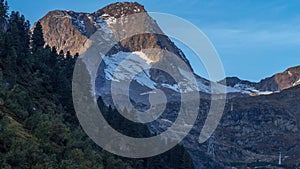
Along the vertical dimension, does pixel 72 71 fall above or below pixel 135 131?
above

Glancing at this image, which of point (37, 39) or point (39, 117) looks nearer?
point (39, 117)

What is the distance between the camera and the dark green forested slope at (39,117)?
2980 centimetres

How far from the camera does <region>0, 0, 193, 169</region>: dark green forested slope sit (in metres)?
29.8

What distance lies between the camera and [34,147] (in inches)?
1177

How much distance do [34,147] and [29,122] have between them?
954cm

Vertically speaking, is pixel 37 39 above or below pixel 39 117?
above

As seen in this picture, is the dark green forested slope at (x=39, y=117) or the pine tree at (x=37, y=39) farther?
the pine tree at (x=37, y=39)

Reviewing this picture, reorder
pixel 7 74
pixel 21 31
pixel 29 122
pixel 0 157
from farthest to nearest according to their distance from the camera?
1. pixel 21 31
2. pixel 7 74
3. pixel 29 122
4. pixel 0 157

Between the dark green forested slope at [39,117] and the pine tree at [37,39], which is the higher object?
the pine tree at [37,39]

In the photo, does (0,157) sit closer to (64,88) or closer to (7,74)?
(7,74)

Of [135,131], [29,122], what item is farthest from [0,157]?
[135,131]

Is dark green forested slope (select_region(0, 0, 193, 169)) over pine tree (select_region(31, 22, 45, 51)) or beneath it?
beneath

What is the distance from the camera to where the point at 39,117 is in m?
39.2

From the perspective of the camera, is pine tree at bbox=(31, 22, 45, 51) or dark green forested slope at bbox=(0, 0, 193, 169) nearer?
dark green forested slope at bbox=(0, 0, 193, 169)
